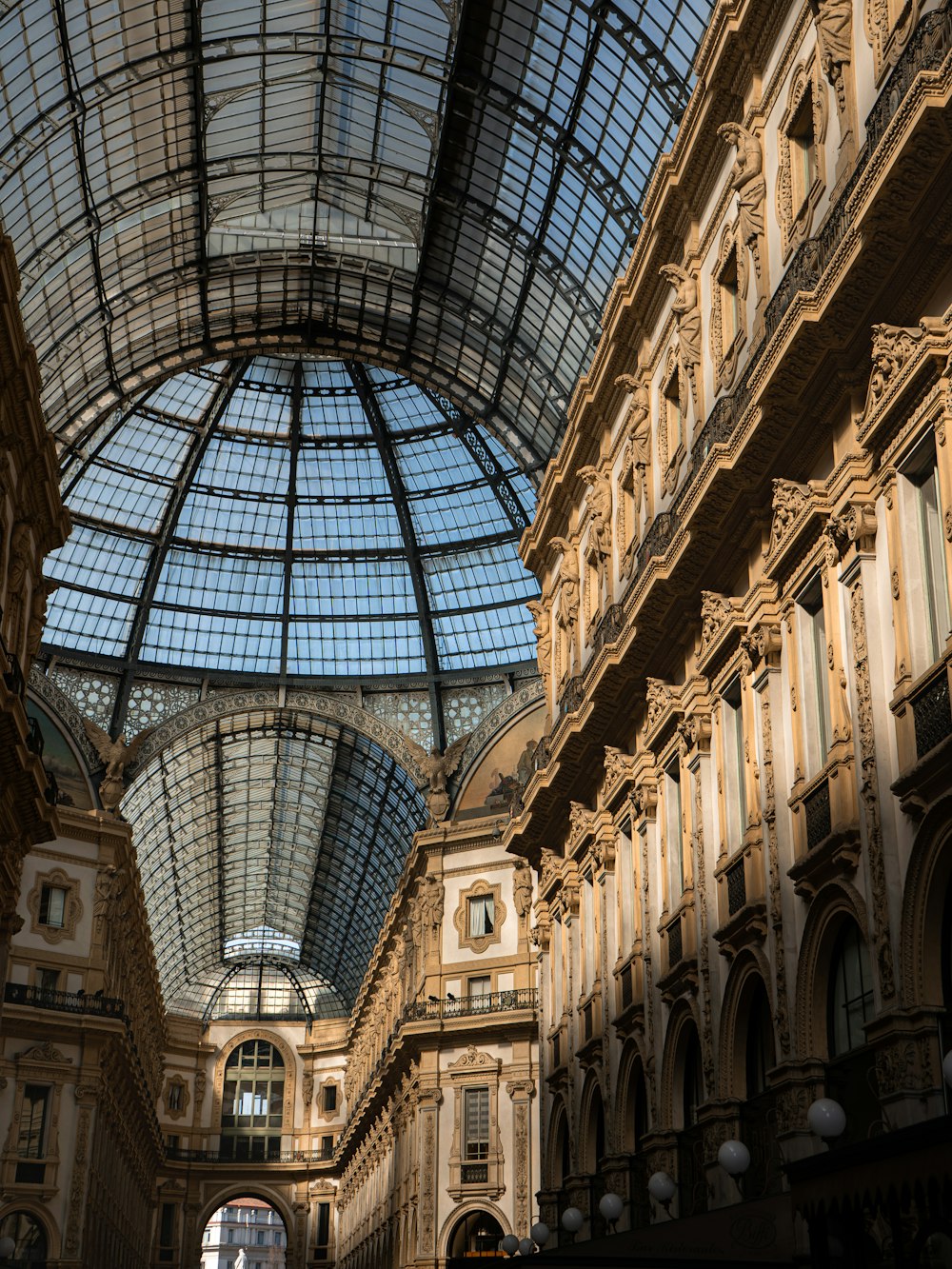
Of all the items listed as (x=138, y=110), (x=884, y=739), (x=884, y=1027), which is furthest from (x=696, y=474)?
(x=138, y=110)

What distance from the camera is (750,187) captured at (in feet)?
82.9

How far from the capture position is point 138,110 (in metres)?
44.7

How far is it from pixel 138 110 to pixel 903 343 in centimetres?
3231

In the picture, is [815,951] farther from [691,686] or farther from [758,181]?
[758,181]

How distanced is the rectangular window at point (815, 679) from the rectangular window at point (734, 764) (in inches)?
124

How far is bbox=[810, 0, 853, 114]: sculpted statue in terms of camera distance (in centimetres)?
2138

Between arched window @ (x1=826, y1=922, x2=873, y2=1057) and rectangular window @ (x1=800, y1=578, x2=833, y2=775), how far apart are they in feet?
8.37

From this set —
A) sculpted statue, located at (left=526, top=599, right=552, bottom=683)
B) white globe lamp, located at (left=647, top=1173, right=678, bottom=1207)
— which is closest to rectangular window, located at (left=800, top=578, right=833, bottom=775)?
white globe lamp, located at (left=647, top=1173, right=678, bottom=1207)

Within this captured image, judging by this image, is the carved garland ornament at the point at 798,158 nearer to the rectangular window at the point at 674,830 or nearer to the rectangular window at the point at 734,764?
the rectangular window at the point at 734,764

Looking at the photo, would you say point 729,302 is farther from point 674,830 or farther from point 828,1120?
point 828,1120

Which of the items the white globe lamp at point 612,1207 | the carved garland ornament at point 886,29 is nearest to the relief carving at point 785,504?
the carved garland ornament at point 886,29

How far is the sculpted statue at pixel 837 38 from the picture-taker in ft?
70.1

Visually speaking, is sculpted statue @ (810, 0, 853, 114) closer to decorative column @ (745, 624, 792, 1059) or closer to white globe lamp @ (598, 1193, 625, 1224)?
decorative column @ (745, 624, 792, 1059)

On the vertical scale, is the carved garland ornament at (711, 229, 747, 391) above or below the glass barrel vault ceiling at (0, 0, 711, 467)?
below
